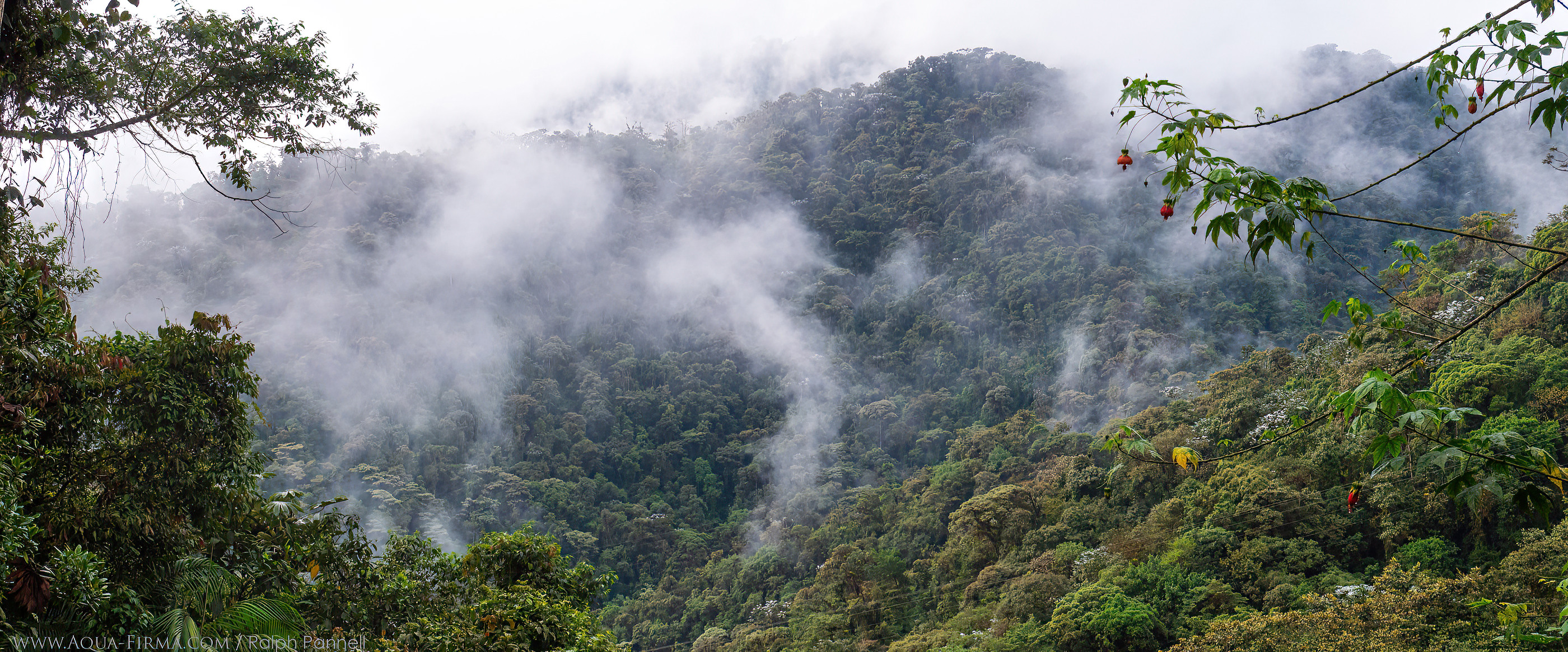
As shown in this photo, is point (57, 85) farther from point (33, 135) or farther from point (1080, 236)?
point (1080, 236)

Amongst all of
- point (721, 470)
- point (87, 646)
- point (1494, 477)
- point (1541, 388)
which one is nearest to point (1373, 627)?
point (1541, 388)

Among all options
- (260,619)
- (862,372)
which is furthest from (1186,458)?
(862,372)

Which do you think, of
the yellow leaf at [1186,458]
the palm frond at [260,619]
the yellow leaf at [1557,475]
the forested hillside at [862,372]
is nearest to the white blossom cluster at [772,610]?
the forested hillside at [862,372]

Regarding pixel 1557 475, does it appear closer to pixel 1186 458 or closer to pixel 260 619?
pixel 1186 458

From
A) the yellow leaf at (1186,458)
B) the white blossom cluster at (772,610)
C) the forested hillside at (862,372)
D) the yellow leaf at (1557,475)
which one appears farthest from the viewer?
the white blossom cluster at (772,610)

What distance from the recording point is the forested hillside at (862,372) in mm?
14719

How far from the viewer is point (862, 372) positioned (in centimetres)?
5044

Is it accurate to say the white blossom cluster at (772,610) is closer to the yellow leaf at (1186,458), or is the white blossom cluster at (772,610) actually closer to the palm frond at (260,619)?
the palm frond at (260,619)

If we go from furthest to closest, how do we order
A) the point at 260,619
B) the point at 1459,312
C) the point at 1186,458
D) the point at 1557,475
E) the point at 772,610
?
the point at 772,610, the point at 1459,312, the point at 260,619, the point at 1186,458, the point at 1557,475

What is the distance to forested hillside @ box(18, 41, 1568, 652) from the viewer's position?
1472cm

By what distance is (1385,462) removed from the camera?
1656 millimetres

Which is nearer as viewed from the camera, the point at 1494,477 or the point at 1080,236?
the point at 1494,477

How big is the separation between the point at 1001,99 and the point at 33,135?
72292mm

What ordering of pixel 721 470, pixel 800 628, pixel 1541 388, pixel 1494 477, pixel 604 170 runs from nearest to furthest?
1. pixel 1494 477
2. pixel 1541 388
3. pixel 800 628
4. pixel 721 470
5. pixel 604 170
